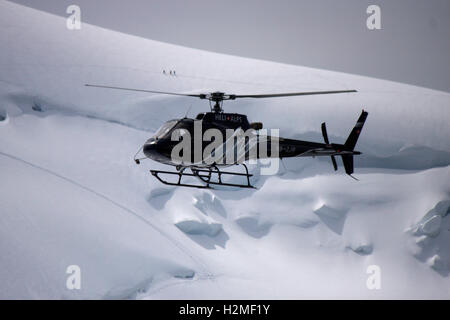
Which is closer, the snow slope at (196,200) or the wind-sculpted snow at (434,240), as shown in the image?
the snow slope at (196,200)

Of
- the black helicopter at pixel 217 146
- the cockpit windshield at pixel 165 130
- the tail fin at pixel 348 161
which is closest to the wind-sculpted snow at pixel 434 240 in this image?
the tail fin at pixel 348 161

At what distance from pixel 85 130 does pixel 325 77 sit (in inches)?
815

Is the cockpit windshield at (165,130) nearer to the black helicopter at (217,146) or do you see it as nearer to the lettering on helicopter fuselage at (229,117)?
the black helicopter at (217,146)

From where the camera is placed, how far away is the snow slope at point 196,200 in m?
25.8

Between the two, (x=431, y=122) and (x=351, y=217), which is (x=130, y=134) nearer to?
(x=351, y=217)

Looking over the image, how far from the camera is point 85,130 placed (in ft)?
98.7

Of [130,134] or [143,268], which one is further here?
[130,134]

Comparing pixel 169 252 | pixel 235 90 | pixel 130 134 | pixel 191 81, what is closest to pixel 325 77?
pixel 235 90

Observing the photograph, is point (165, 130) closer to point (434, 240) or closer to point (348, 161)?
point (348, 161)

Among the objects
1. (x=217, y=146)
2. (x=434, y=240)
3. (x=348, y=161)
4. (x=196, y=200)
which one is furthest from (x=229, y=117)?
(x=434, y=240)

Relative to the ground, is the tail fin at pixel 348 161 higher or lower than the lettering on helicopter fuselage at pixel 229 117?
lower

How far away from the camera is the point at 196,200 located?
28.9 metres

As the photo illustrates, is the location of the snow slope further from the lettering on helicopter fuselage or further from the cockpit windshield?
the cockpit windshield

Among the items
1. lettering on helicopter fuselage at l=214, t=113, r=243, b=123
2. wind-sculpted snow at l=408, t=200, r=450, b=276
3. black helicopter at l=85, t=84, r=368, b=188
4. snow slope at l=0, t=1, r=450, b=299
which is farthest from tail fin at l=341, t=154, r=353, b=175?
wind-sculpted snow at l=408, t=200, r=450, b=276
